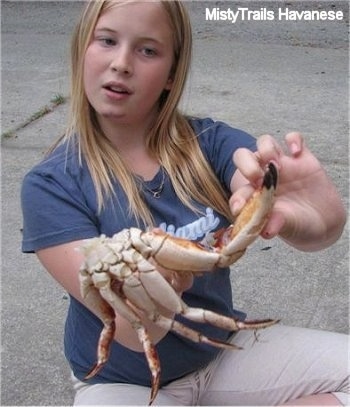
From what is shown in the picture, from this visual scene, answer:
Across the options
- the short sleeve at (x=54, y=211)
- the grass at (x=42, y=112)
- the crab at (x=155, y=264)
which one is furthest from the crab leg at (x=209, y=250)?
the grass at (x=42, y=112)

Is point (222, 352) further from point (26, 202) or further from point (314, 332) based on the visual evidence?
point (26, 202)

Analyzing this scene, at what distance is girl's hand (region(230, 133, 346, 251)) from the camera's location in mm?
1681

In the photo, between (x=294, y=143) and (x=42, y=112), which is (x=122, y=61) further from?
(x=42, y=112)

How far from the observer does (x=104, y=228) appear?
78.0 inches

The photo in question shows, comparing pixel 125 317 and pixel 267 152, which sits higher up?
pixel 267 152

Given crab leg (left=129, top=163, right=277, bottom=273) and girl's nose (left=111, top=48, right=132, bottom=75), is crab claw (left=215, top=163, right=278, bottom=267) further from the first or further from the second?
girl's nose (left=111, top=48, right=132, bottom=75)

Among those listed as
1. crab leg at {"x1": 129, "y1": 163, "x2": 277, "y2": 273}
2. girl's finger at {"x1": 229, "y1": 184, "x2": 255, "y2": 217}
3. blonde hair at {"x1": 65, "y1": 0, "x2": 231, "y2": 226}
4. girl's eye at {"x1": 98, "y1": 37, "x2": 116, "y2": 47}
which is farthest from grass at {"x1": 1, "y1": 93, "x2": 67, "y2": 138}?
crab leg at {"x1": 129, "y1": 163, "x2": 277, "y2": 273}

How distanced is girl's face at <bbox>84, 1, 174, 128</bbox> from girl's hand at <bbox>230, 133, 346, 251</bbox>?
395 mm

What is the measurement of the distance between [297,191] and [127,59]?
1.70 ft

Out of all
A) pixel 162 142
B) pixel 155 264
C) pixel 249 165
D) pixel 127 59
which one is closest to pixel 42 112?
pixel 162 142

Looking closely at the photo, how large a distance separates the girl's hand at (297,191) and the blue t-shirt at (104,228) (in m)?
0.25

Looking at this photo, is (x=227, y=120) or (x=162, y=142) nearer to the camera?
(x=162, y=142)

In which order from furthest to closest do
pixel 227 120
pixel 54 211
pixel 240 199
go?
pixel 227 120 → pixel 54 211 → pixel 240 199

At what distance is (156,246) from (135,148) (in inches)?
28.3
